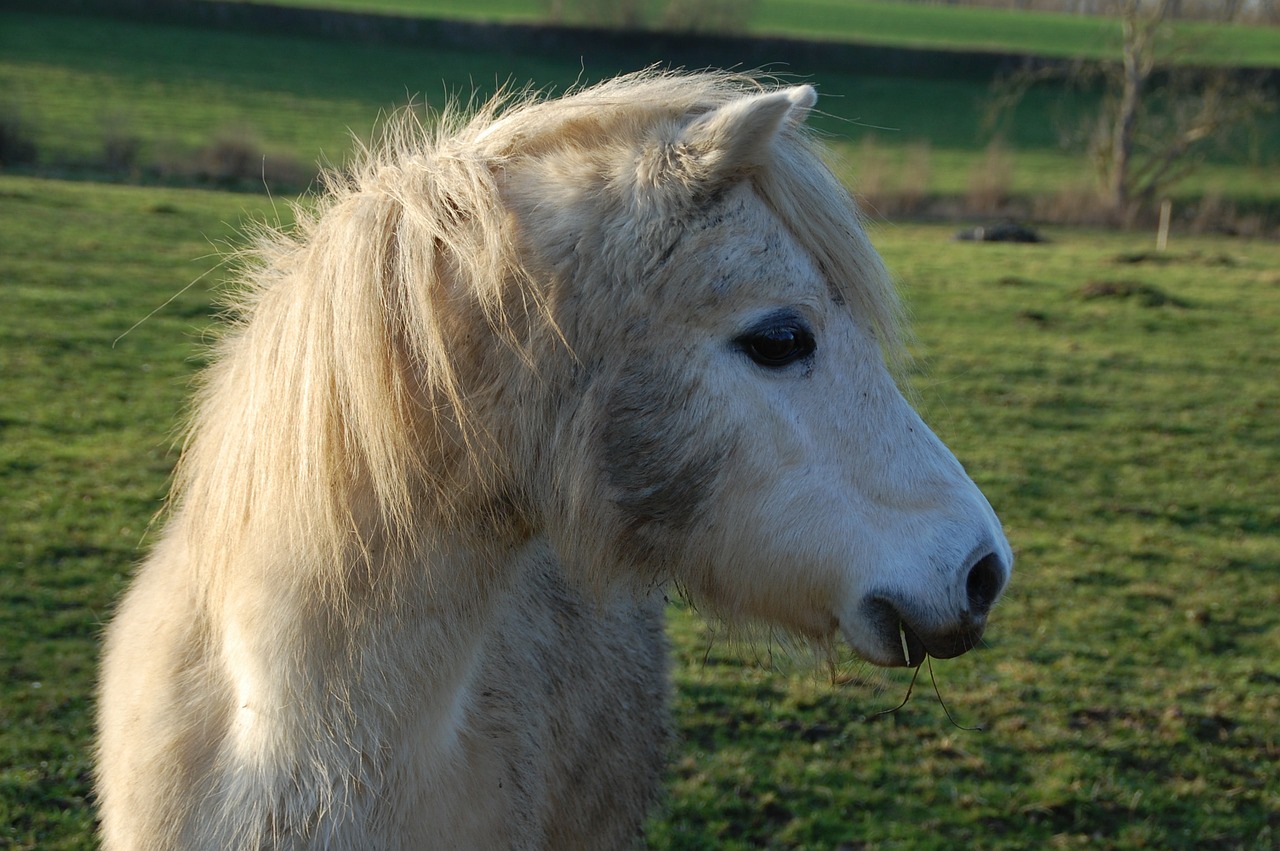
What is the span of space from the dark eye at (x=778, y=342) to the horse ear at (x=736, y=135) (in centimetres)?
31

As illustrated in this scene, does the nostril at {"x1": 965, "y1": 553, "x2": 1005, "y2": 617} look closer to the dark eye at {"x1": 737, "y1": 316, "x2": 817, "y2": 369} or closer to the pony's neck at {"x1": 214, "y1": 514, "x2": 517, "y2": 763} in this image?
the dark eye at {"x1": 737, "y1": 316, "x2": 817, "y2": 369}

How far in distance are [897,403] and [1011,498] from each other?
688 cm

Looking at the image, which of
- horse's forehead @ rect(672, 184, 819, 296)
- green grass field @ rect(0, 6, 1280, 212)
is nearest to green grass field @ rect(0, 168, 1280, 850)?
horse's forehead @ rect(672, 184, 819, 296)

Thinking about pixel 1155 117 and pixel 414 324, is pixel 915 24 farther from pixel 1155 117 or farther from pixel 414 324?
pixel 414 324

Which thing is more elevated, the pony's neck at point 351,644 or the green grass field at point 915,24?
the green grass field at point 915,24

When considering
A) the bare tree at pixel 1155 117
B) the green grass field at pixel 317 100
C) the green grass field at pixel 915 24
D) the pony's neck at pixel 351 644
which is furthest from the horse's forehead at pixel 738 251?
the green grass field at pixel 915 24

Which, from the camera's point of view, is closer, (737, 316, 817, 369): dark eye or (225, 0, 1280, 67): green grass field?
(737, 316, 817, 369): dark eye

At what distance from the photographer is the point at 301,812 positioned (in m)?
2.05

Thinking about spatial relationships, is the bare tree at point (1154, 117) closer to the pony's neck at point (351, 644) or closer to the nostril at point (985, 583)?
the nostril at point (985, 583)

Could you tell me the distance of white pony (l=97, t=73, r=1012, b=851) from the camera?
1.95 m

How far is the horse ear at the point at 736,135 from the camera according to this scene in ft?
6.14

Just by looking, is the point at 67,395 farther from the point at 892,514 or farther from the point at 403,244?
the point at 892,514

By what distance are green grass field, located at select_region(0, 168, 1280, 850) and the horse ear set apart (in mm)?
720

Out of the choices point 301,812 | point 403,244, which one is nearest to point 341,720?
point 301,812
